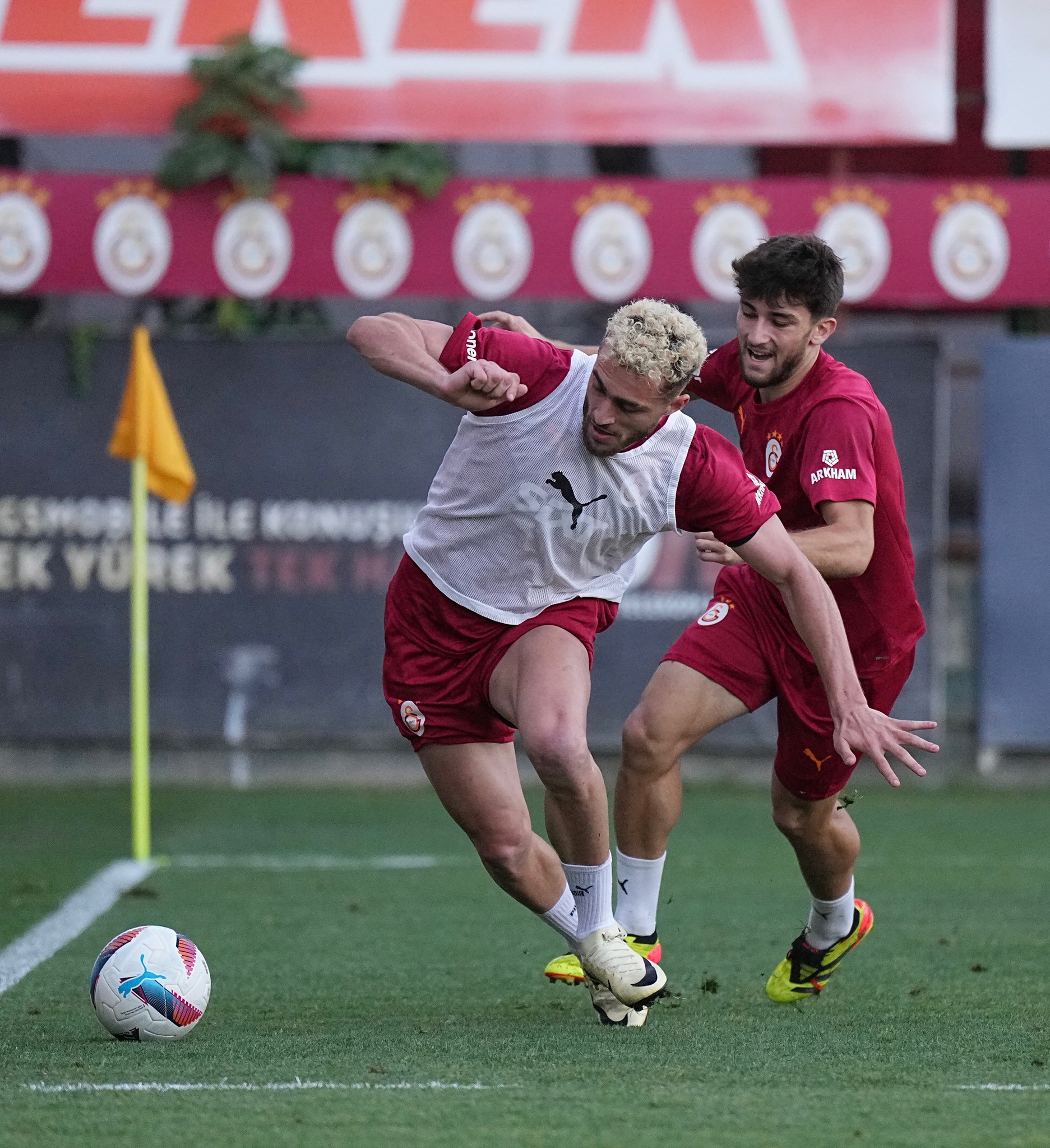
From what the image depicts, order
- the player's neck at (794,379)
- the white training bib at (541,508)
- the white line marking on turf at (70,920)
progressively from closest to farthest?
the white training bib at (541,508)
the player's neck at (794,379)
the white line marking on turf at (70,920)

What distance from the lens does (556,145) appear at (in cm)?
1348

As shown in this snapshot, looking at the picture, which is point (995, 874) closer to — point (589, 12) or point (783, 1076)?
point (783, 1076)

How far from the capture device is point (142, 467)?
8953 mm

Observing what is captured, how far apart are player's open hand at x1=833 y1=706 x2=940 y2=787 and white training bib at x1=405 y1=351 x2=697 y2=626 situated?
0.75 meters

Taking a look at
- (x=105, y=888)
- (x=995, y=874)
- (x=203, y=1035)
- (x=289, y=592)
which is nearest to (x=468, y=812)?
(x=203, y=1035)

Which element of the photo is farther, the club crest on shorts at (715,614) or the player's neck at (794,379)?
the club crest on shorts at (715,614)

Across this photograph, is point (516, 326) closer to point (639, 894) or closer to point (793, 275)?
point (793, 275)

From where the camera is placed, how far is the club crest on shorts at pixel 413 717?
5.17 meters

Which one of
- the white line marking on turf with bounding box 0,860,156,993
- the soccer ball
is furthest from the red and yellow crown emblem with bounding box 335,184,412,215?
the soccer ball

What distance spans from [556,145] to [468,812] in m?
9.31

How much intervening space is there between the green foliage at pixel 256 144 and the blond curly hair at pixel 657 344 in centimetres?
817

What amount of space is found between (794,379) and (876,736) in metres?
1.37

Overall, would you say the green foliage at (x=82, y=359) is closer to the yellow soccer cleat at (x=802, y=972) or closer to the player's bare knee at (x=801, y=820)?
the player's bare knee at (x=801, y=820)

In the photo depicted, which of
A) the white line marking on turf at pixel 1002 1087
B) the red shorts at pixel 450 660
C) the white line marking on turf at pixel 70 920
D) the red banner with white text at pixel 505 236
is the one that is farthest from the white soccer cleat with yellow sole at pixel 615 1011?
the red banner with white text at pixel 505 236
